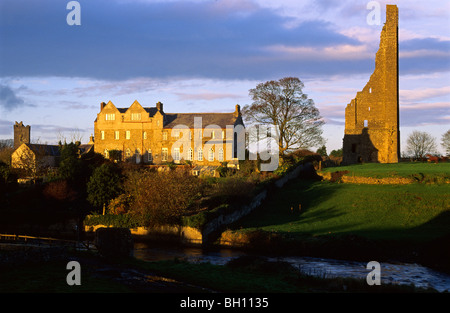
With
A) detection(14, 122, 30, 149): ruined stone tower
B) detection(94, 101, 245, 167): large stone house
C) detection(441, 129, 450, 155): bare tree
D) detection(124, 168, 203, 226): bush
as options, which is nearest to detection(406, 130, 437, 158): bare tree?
detection(441, 129, 450, 155): bare tree

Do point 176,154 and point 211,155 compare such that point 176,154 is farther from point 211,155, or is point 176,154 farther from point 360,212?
point 360,212

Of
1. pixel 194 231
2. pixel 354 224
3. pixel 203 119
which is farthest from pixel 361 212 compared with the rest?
pixel 203 119

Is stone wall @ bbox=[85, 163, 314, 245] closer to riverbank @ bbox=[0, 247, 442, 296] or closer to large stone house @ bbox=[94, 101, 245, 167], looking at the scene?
riverbank @ bbox=[0, 247, 442, 296]

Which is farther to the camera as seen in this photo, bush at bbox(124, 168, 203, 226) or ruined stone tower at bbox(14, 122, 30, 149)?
ruined stone tower at bbox(14, 122, 30, 149)

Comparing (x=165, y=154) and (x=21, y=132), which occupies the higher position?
(x=21, y=132)

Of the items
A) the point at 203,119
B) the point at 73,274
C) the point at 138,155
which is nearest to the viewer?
the point at 73,274

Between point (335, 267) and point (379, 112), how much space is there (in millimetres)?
54506

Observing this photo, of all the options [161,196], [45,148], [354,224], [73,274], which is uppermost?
[45,148]

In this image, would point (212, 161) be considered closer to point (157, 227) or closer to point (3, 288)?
point (157, 227)

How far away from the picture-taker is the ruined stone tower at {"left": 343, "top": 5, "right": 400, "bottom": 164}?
74.9 metres

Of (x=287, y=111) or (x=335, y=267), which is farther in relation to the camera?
(x=287, y=111)

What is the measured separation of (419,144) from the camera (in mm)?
105562

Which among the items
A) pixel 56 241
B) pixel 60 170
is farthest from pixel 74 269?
pixel 60 170

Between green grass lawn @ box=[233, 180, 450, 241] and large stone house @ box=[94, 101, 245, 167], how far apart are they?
88.1 feet
